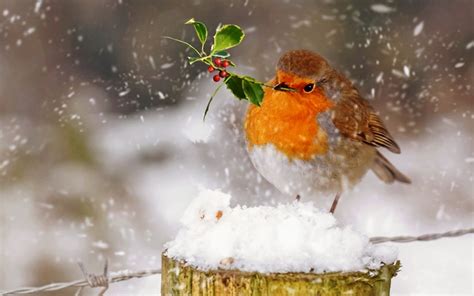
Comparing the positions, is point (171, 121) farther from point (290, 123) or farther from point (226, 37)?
point (226, 37)

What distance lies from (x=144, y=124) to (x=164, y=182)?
2.22ft

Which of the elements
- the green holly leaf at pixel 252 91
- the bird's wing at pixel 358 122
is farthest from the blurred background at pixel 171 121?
the green holly leaf at pixel 252 91

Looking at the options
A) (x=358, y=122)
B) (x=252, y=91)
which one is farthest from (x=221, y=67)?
(x=358, y=122)

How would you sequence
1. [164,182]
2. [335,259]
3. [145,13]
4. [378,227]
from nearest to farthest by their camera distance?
[335,259], [378,227], [164,182], [145,13]

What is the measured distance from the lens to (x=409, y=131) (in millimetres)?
6211

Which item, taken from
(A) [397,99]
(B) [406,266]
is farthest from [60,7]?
(B) [406,266]

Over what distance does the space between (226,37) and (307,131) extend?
A: 3.02 ft

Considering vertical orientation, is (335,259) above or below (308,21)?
below

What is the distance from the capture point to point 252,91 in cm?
157

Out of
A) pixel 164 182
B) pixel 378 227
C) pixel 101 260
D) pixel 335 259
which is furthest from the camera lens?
pixel 164 182

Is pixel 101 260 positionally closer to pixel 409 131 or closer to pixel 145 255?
pixel 145 255

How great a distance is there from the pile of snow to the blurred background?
3.46 metres

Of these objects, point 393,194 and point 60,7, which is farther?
point 60,7

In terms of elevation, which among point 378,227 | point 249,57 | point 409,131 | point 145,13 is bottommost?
point 378,227
